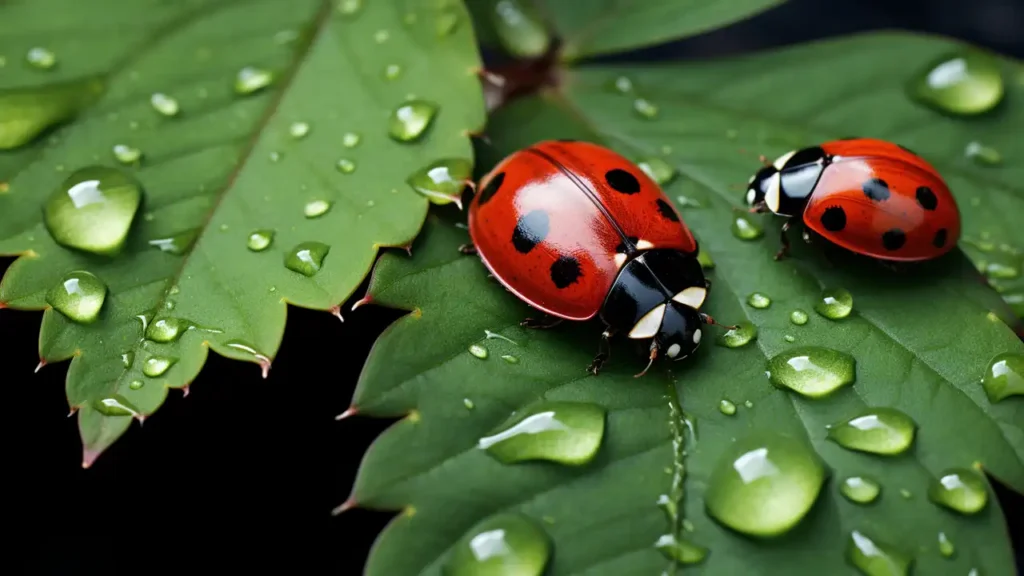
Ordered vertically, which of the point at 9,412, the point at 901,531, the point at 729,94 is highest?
the point at 729,94

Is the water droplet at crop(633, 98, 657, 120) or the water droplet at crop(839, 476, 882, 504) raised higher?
the water droplet at crop(633, 98, 657, 120)

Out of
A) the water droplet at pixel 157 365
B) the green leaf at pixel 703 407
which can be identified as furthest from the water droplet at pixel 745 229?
the water droplet at pixel 157 365

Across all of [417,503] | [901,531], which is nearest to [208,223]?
[417,503]

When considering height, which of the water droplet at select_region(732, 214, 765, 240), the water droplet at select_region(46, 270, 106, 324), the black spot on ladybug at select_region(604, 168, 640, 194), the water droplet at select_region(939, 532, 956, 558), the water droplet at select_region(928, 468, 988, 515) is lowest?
the water droplet at select_region(939, 532, 956, 558)

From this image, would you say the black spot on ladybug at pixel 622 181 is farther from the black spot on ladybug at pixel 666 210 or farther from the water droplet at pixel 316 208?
the water droplet at pixel 316 208

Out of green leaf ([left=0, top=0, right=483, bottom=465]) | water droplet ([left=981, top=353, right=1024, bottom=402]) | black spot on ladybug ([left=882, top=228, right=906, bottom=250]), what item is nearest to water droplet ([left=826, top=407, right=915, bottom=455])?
water droplet ([left=981, top=353, right=1024, bottom=402])

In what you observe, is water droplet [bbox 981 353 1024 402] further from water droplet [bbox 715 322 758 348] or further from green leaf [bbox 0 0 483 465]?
green leaf [bbox 0 0 483 465]

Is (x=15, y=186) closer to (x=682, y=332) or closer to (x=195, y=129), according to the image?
(x=195, y=129)
